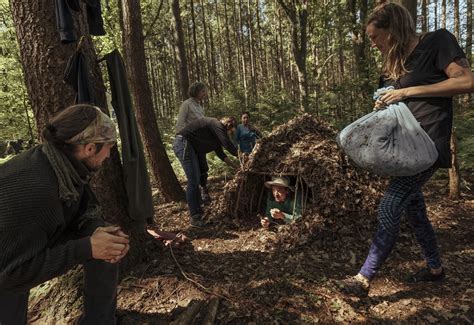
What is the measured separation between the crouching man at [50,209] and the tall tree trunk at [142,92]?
4.53m

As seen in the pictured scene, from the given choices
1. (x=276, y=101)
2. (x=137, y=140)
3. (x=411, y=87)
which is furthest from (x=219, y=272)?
(x=276, y=101)

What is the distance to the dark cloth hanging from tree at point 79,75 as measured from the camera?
298 cm

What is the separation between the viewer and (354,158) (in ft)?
9.37

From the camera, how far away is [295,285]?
3.30 metres

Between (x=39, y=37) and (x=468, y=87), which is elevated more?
(x=39, y=37)

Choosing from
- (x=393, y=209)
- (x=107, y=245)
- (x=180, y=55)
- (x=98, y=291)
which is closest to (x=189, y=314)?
(x=98, y=291)

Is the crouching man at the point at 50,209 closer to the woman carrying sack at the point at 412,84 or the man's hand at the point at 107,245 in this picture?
the man's hand at the point at 107,245

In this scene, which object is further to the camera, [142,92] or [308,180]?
[142,92]

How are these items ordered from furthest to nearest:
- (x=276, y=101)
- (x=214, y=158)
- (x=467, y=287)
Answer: (x=276, y=101) → (x=214, y=158) → (x=467, y=287)

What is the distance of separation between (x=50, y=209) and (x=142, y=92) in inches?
202

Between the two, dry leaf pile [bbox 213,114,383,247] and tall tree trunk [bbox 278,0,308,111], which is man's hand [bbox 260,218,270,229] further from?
tall tree trunk [bbox 278,0,308,111]

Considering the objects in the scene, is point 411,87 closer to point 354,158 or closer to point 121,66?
point 354,158

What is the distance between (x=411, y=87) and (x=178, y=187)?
5.21 m

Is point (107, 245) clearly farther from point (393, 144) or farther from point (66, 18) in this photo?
point (393, 144)
